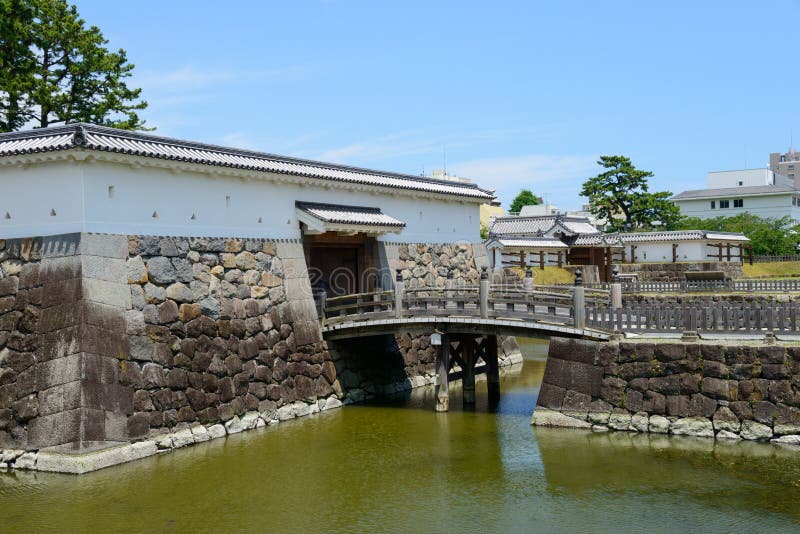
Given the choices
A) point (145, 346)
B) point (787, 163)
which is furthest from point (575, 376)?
point (787, 163)

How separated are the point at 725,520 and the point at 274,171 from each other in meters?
12.7

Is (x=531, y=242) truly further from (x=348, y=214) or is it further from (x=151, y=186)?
(x=151, y=186)

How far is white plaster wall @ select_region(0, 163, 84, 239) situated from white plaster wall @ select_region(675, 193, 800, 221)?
57596 millimetres

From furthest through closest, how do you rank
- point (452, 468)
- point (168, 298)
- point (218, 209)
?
point (218, 209) → point (168, 298) → point (452, 468)

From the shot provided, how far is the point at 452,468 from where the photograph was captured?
14078 millimetres

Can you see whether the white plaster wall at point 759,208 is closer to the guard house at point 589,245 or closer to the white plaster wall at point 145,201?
the guard house at point 589,245

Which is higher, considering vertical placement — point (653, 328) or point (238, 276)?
point (238, 276)

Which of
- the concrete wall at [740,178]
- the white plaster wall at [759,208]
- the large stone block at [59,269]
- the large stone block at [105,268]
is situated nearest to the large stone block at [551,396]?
the large stone block at [105,268]

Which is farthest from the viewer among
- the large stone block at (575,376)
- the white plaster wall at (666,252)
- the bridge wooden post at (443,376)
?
the white plaster wall at (666,252)

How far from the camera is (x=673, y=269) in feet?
141

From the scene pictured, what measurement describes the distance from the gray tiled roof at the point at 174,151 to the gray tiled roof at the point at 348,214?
2.71 feet

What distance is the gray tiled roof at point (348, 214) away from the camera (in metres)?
20.0

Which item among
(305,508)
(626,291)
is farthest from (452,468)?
(626,291)

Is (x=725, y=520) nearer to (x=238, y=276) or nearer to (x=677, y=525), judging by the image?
(x=677, y=525)
